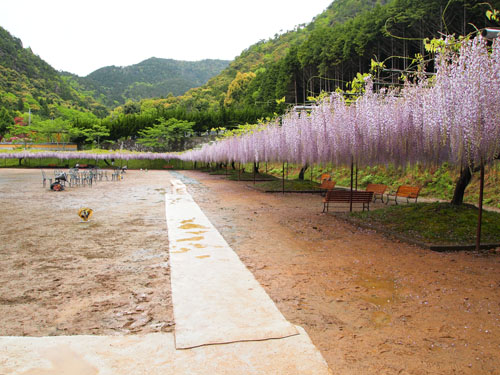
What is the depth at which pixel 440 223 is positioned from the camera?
808 cm

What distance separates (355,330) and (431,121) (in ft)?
18.3

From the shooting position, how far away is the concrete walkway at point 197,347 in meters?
2.76

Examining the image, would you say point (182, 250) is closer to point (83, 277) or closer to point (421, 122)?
point (83, 277)

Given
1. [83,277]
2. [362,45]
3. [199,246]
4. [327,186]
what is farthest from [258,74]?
[83,277]

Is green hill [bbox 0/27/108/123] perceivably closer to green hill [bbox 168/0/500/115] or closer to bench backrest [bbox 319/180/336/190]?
green hill [bbox 168/0/500/115]

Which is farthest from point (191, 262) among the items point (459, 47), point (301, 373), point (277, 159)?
point (277, 159)

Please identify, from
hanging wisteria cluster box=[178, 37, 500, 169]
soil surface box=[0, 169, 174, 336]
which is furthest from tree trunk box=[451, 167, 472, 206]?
soil surface box=[0, 169, 174, 336]

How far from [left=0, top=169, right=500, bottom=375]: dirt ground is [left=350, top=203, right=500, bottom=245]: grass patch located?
2.05ft

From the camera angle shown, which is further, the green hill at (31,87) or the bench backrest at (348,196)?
the green hill at (31,87)

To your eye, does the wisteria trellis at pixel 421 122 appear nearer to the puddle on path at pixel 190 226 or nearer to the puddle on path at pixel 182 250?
the puddle on path at pixel 182 250

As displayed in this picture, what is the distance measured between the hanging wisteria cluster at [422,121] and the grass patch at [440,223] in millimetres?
1306

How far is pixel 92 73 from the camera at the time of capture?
170500mm

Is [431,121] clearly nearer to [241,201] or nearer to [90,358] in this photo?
[90,358]

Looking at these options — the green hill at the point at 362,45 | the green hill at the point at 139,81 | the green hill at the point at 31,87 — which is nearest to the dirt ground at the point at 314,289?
the green hill at the point at 362,45
